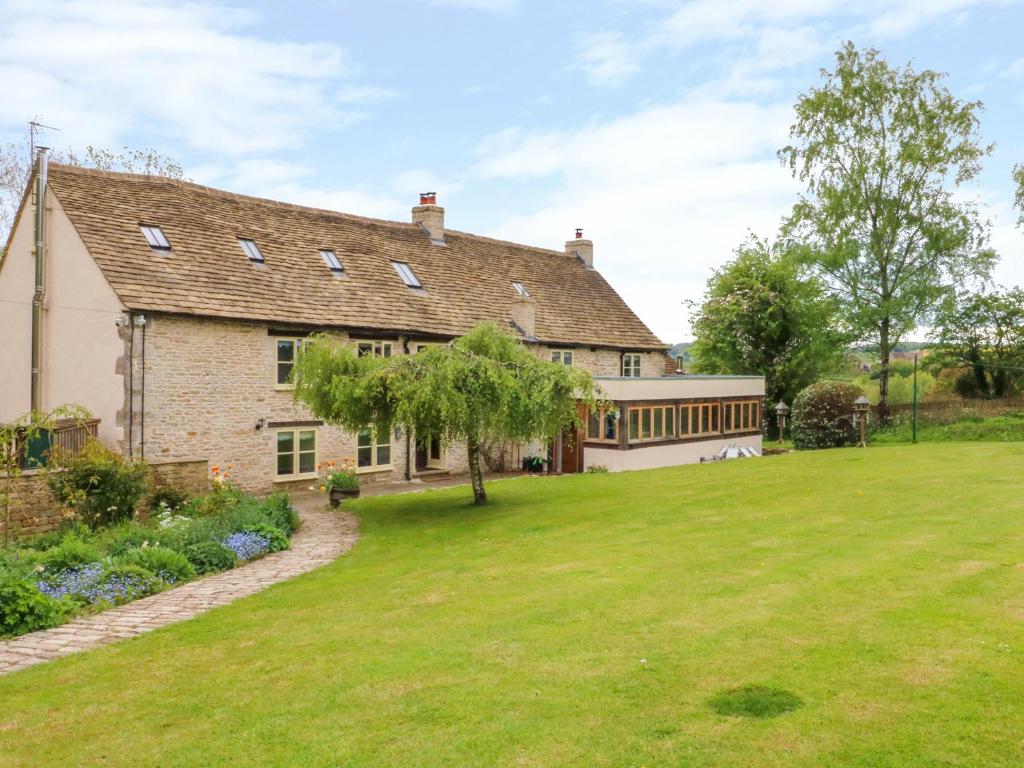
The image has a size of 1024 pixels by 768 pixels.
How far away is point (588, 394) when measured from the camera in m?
19.5

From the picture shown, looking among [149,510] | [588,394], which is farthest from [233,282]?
[588,394]

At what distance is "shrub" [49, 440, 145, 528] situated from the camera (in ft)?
56.7

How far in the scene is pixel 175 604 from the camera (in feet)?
38.7

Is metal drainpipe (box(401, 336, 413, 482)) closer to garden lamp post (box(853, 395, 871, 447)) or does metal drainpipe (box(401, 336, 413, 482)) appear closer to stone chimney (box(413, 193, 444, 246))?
stone chimney (box(413, 193, 444, 246))

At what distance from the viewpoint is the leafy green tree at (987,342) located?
4444 cm

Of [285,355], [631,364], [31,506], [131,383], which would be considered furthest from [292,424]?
[631,364]

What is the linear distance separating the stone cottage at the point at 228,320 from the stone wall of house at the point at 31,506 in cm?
349

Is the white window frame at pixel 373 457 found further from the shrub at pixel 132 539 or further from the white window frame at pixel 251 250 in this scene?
the shrub at pixel 132 539

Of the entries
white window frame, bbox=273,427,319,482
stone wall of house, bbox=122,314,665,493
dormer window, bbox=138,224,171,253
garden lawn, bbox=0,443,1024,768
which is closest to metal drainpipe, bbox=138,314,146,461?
stone wall of house, bbox=122,314,665,493

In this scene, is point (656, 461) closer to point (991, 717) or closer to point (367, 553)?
point (367, 553)

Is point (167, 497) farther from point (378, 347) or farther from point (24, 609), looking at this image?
point (378, 347)

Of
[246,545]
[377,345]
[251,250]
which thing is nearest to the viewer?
[246,545]

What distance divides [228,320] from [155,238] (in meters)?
3.35

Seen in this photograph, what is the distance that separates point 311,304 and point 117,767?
19.9m
